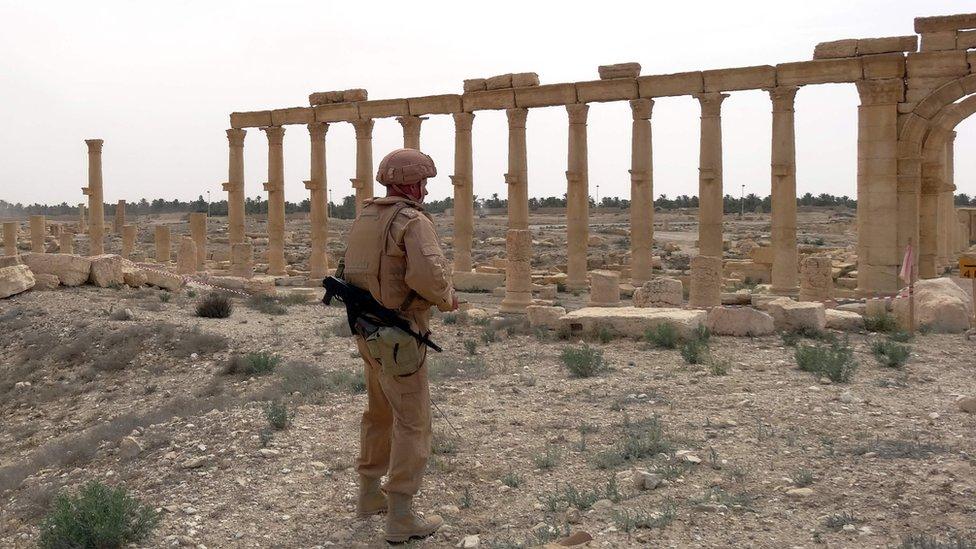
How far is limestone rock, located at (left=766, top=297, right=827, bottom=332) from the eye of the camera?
14578mm

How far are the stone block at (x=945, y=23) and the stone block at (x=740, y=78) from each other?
3.34 meters

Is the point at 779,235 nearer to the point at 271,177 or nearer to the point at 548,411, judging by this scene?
the point at 548,411

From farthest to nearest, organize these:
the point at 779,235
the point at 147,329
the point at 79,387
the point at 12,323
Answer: the point at 779,235 → the point at 12,323 → the point at 147,329 → the point at 79,387

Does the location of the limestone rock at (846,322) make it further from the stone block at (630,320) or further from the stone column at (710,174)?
the stone column at (710,174)

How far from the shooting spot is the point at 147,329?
1616 cm

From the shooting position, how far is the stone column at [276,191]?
31297 millimetres

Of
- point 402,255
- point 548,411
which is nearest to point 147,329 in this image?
point 548,411

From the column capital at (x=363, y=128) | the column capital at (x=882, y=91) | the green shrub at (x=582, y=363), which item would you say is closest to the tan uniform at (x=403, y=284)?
the green shrub at (x=582, y=363)

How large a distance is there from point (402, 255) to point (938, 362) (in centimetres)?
859

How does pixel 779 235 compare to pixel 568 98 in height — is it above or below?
below

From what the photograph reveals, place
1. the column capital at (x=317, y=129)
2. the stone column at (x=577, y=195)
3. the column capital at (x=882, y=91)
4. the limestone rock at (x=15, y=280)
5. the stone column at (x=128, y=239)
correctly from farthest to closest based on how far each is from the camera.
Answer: the stone column at (x=128, y=239)
the column capital at (x=317, y=129)
the stone column at (x=577, y=195)
the column capital at (x=882, y=91)
the limestone rock at (x=15, y=280)

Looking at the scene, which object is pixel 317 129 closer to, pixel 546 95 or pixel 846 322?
pixel 546 95

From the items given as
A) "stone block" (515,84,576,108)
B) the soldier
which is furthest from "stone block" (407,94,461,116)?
the soldier

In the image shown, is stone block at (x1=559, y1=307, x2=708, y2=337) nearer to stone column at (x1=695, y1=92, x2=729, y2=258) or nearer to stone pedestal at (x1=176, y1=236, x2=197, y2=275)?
stone column at (x1=695, y1=92, x2=729, y2=258)
